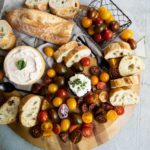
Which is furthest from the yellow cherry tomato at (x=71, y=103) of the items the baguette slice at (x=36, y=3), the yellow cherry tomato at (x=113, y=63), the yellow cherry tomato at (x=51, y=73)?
the baguette slice at (x=36, y=3)

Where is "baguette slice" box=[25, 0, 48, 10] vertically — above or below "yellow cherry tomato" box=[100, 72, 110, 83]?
above

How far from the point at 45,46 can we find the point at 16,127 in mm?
390

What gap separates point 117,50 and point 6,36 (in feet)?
1.64

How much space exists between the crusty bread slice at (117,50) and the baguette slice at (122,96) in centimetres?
17

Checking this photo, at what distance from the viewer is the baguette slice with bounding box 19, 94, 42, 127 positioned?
4.49 feet

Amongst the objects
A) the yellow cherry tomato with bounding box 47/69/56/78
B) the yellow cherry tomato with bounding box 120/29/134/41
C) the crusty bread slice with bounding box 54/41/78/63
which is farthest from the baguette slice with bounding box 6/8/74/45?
the yellow cherry tomato with bounding box 120/29/134/41

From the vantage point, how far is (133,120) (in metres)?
1.64

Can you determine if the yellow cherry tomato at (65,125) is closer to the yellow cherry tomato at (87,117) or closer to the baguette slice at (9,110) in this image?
the yellow cherry tomato at (87,117)

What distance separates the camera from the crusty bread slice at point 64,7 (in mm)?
1504

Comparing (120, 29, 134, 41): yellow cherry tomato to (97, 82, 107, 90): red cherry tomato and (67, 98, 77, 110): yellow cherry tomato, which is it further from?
(67, 98, 77, 110): yellow cherry tomato

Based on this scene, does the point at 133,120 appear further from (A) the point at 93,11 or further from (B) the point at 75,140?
(A) the point at 93,11

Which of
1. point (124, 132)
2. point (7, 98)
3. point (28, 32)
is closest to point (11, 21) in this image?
point (28, 32)

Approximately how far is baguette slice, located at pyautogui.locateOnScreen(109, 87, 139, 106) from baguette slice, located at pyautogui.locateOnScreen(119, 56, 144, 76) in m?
0.09

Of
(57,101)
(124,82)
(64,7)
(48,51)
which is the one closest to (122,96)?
(124,82)
